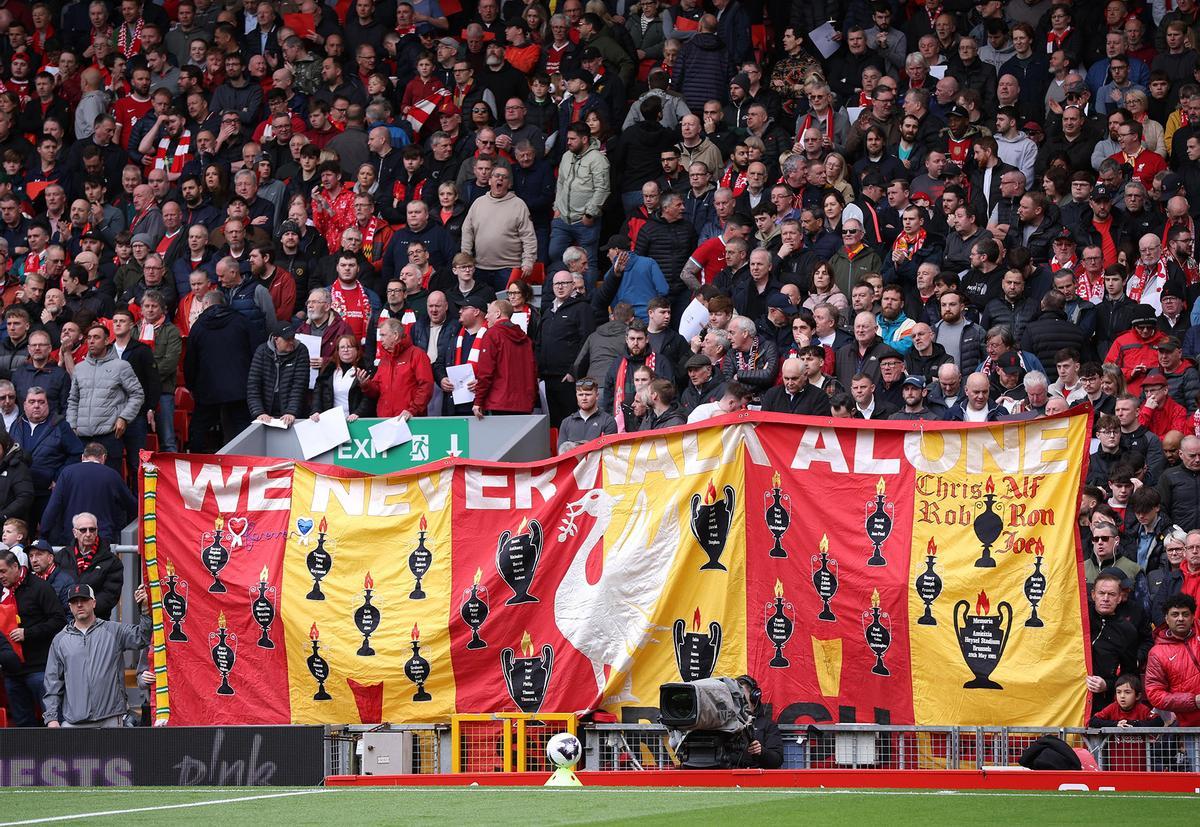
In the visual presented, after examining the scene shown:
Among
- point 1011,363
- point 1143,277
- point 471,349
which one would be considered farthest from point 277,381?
point 1143,277

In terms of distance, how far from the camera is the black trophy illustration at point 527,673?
12383 millimetres

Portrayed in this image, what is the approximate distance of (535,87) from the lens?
810 inches

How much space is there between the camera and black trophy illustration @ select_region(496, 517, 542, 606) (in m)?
12.7

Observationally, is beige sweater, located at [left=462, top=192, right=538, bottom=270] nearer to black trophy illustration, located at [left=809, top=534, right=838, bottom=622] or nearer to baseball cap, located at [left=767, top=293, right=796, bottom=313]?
baseball cap, located at [left=767, top=293, right=796, bottom=313]

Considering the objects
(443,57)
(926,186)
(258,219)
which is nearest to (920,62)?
(926,186)

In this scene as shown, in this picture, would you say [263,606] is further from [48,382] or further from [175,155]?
[175,155]

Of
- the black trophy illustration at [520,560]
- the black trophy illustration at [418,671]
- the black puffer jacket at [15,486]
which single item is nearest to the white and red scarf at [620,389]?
the black trophy illustration at [520,560]

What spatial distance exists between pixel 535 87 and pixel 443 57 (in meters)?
1.52

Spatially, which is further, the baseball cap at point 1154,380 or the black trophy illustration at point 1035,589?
the baseball cap at point 1154,380

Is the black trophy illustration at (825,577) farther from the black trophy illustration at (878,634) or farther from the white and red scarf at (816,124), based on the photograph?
the white and red scarf at (816,124)

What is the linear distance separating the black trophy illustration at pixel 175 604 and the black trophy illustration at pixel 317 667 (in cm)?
99

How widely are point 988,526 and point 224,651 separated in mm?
5469

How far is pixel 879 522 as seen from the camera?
12.0 meters

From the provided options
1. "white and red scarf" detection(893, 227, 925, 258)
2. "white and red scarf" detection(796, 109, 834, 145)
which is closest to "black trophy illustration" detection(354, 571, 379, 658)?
"white and red scarf" detection(893, 227, 925, 258)
